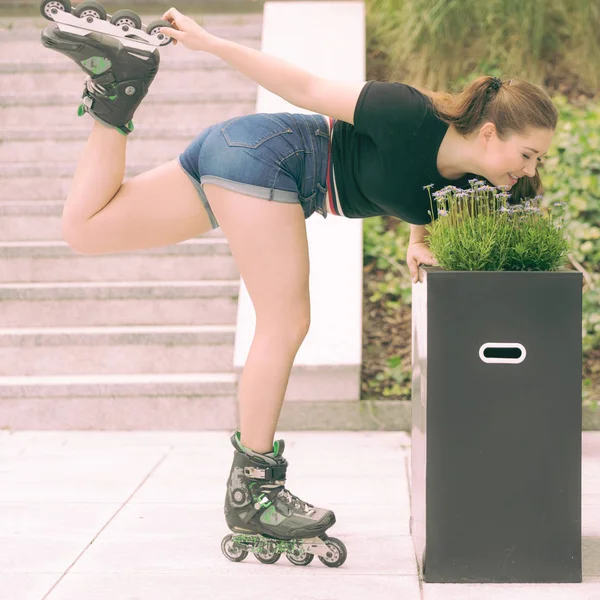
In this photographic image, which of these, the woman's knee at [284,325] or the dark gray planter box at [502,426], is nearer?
the dark gray planter box at [502,426]

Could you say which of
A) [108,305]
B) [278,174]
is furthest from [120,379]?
[278,174]

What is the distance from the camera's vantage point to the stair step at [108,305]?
5297 mm

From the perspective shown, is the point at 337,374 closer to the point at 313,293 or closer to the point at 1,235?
the point at 313,293

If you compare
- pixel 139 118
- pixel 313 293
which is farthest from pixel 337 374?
pixel 139 118

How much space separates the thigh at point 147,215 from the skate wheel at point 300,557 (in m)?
1.00

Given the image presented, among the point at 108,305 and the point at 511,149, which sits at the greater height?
the point at 511,149

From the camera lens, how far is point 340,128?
2.89m

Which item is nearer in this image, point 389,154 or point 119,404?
point 389,154

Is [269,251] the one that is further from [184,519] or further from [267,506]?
[184,519]

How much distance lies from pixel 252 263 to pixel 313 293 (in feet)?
7.54

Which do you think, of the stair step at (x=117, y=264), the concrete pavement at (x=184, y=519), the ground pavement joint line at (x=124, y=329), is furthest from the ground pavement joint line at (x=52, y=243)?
the concrete pavement at (x=184, y=519)

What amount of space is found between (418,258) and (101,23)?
114 centimetres

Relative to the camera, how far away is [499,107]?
2.69m

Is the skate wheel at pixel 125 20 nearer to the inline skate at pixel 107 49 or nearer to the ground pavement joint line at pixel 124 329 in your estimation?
the inline skate at pixel 107 49
